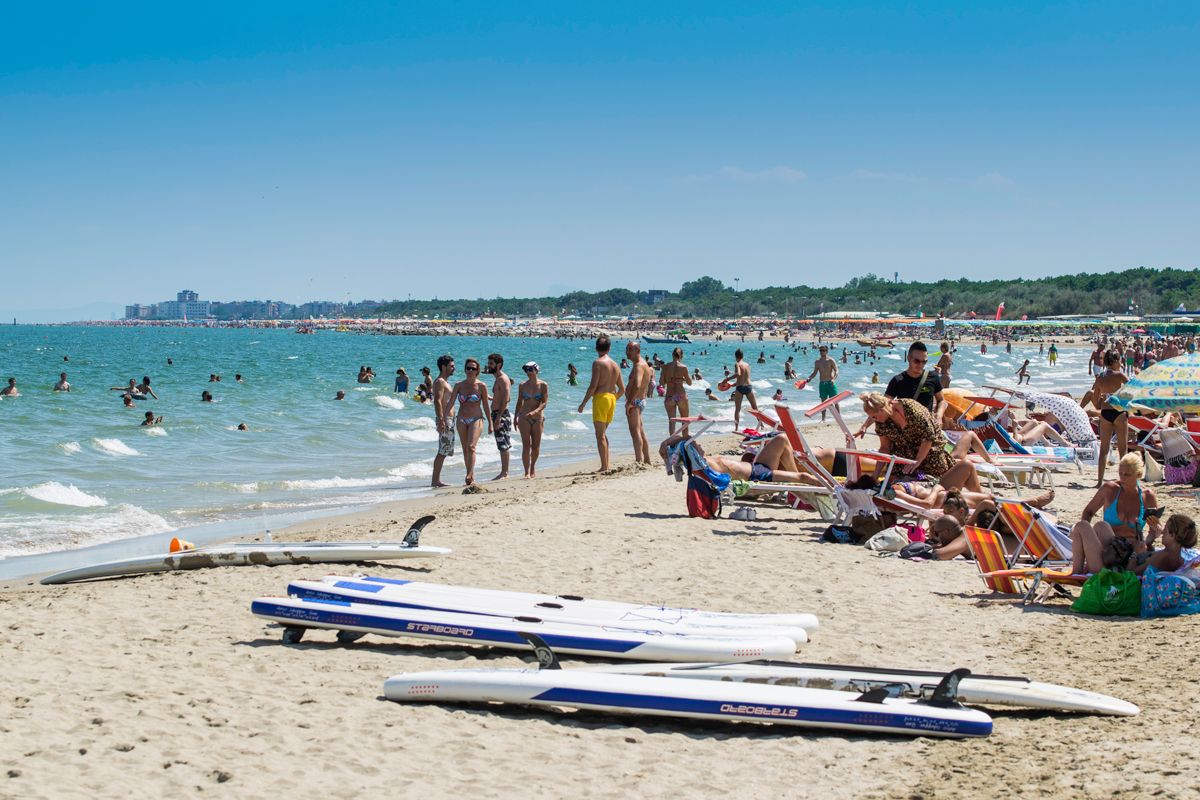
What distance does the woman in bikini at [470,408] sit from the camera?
10.1 meters

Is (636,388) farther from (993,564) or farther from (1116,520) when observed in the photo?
(1116,520)

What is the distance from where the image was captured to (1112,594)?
488 cm

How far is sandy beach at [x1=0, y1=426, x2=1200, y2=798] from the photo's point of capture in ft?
10.0

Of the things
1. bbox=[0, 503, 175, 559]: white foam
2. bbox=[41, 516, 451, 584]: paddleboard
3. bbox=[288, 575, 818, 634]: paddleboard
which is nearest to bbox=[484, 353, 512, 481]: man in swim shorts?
bbox=[0, 503, 175, 559]: white foam

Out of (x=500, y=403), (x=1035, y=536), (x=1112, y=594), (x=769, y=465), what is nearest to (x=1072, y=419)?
(x=769, y=465)

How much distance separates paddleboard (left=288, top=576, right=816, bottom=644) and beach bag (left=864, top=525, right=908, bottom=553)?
6.98 feet

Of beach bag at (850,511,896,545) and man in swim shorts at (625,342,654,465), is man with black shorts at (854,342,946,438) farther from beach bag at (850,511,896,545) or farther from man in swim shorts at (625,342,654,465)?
man in swim shorts at (625,342,654,465)

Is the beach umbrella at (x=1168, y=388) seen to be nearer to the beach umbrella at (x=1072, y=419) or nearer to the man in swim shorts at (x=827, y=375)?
the beach umbrella at (x=1072, y=419)

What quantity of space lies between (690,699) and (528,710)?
28.0 inches

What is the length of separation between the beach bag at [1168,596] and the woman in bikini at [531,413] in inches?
260

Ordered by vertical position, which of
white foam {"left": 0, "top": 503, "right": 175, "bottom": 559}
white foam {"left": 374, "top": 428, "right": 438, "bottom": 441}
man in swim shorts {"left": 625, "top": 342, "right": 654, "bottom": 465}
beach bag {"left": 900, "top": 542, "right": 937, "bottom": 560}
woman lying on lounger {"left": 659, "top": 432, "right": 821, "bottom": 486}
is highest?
man in swim shorts {"left": 625, "top": 342, "right": 654, "bottom": 465}

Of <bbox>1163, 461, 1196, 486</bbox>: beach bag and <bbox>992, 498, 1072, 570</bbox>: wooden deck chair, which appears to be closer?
<bbox>992, 498, 1072, 570</bbox>: wooden deck chair

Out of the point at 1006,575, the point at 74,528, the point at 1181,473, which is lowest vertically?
the point at 74,528

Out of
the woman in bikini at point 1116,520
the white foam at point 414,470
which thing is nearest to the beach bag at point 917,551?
the woman in bikini at point 1116,520
